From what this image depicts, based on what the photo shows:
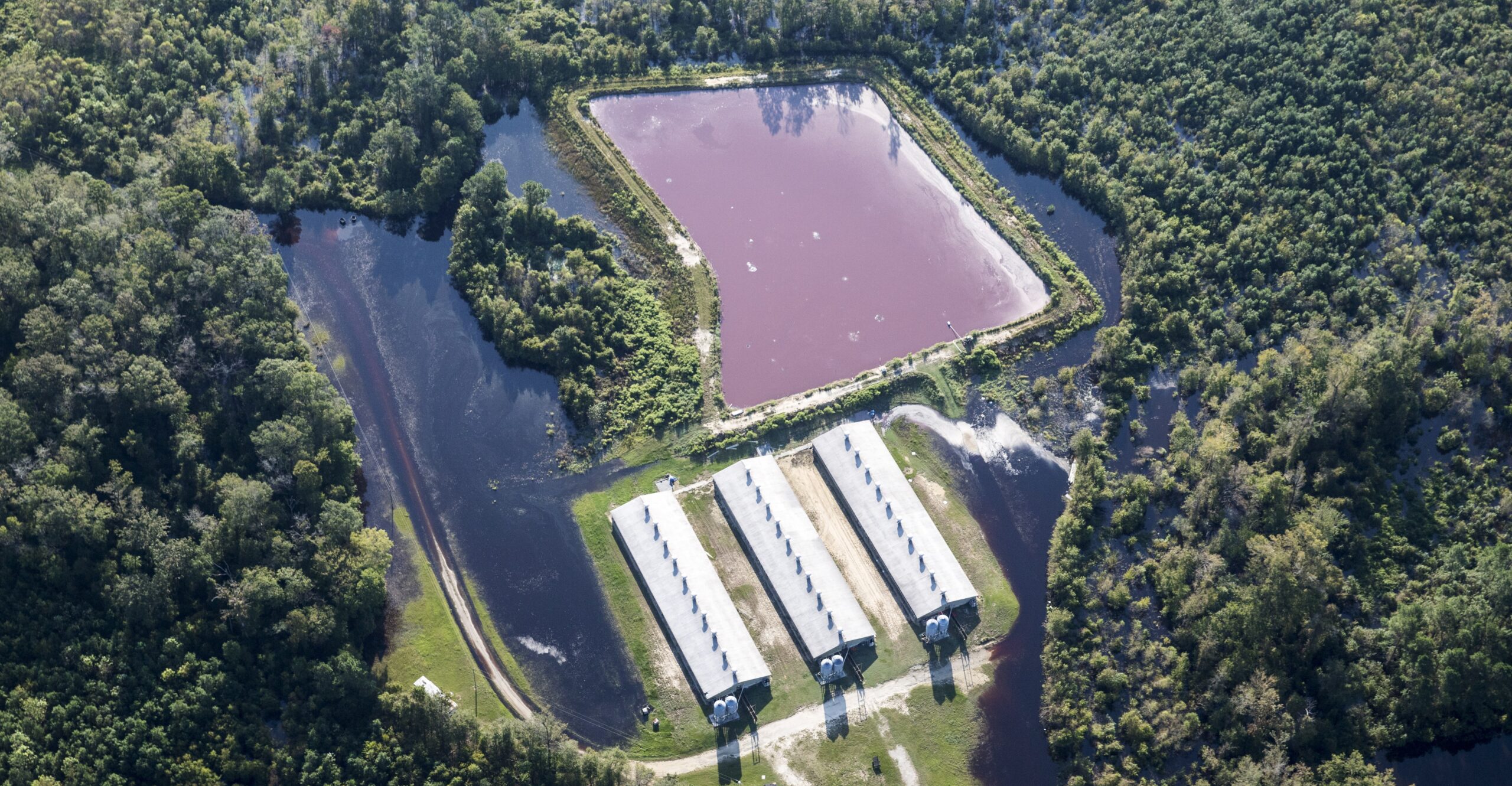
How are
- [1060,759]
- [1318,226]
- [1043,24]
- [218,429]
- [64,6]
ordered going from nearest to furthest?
[1060,759] → [218,429] → [1318,226] → [64,6] → [1043,24]

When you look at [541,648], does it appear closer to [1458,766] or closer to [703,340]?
[703,340]

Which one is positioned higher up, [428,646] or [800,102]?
[800,102]

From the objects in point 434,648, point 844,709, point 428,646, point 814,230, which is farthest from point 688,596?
point 814,230

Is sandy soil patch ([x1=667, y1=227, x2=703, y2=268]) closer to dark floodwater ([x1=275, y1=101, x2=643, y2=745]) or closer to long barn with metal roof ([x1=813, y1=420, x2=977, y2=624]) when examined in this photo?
dark floodwater ([x1=275, y1=101, x2=643, y2=745])

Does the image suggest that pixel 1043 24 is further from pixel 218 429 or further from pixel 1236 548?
pixel 218 429

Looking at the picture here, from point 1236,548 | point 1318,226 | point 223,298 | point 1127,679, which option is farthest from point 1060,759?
point 223,298

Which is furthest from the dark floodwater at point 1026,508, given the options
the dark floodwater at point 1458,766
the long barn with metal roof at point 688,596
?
the dark floodwater at point 1458,766

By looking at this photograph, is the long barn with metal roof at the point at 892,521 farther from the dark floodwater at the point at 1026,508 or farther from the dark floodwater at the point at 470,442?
the dark floodwater at the point at 470,442
